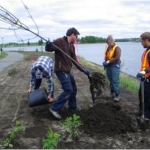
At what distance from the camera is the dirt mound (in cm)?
652

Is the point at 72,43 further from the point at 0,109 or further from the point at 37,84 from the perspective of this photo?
the point at 0,109

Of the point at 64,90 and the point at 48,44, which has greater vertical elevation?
the point at 48,44

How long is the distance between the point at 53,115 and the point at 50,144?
8.14ft

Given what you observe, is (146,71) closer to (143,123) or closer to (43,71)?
(143,123)

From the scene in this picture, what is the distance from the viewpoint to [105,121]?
699 cm

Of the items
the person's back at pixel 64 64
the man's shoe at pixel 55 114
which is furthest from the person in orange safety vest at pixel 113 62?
the man's shoe at pixel 55 114

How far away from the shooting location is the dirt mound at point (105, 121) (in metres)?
6.52

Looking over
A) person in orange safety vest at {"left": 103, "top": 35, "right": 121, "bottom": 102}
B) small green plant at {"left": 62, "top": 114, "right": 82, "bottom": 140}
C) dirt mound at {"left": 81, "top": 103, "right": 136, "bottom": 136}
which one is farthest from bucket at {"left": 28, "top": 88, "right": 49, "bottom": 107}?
person in orange safety vest at {"left": 103, "top": 35, "right": 121, "bottom": 102}

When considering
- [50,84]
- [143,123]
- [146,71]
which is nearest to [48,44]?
[50,84]

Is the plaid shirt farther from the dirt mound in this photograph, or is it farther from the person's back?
the dirt mound

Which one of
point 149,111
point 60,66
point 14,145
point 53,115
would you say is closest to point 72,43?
point 60,66

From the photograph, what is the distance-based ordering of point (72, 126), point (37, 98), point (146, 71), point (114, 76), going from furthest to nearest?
point (114, 76) → point (37, 98) → point (146, 71) → point (72, 126)

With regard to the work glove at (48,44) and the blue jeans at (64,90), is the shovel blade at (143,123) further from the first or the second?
the work glove at (48,44)

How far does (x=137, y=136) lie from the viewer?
20.7 feet
